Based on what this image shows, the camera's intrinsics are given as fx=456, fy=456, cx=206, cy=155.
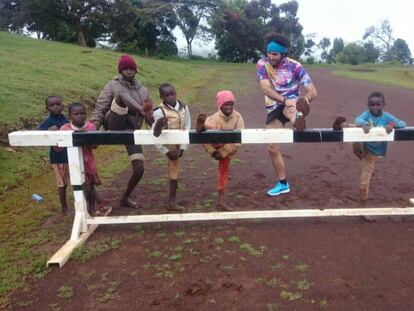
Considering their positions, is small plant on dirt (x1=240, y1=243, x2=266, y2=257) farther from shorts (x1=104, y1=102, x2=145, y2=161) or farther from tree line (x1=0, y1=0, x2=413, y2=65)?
tree line (x1=0, y1=0, x2=413, y2=65)

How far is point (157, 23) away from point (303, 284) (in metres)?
49.1

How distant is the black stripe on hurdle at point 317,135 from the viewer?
14.7 feet

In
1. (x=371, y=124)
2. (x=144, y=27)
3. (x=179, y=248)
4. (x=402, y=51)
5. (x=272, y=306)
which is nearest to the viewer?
(x=272, y=306)

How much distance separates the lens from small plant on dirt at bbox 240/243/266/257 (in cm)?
399

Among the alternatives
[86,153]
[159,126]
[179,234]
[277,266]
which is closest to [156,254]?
[179,234]

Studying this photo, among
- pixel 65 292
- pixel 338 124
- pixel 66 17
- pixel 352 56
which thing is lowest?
pixel 65 292

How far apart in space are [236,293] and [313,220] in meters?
1.76

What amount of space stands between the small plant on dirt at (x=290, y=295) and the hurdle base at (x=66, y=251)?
1.86 metres

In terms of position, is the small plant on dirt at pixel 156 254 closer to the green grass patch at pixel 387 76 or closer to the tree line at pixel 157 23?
the green grass patch at pixel 387 76

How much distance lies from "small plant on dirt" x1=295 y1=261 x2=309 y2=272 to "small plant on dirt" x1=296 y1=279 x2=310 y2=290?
0.19 metres

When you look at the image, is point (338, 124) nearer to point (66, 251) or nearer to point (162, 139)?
point (162, 139)

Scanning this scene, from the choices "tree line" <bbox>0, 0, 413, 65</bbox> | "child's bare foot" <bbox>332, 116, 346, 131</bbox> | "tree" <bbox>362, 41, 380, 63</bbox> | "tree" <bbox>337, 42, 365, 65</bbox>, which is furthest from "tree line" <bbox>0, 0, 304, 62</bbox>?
"child's bare foot" <bbox>332, 116, 346, 131</bbox>

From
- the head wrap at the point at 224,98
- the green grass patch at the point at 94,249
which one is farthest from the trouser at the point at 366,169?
the green grass patch at the point at 94,249

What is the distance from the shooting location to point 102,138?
4.48m
